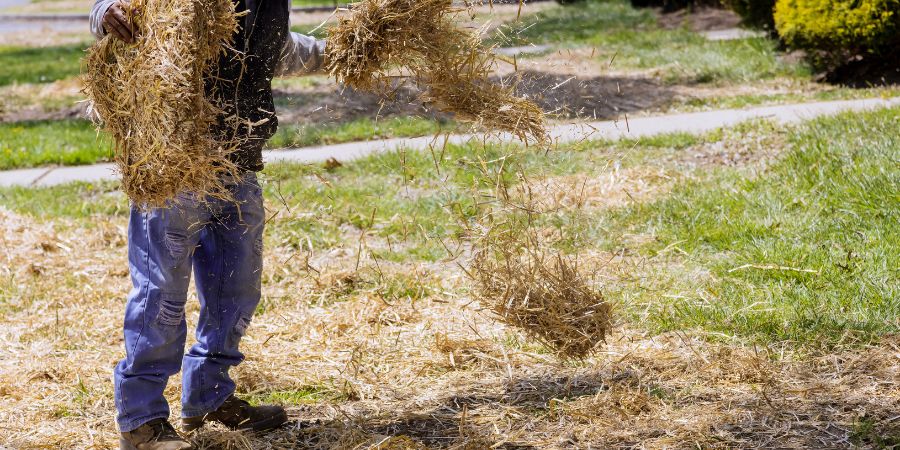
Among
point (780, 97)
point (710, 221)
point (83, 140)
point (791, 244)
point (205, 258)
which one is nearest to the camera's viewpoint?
point (205, 258)

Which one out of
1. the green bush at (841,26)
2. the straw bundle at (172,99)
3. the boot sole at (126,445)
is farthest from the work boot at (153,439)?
the green bush at (841,26)

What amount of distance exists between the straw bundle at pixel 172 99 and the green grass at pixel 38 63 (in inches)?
447

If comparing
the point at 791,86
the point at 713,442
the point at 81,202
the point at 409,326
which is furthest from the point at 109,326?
the point at 791,86

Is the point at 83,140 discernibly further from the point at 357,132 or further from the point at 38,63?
the point at 38,63

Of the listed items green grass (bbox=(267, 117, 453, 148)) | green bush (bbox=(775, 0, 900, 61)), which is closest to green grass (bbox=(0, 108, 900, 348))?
green grass (bbox=(267, 117, 453, 148))

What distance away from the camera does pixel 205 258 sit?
3.92 m

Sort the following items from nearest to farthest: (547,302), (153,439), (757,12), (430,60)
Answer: (153,439), (430,60), (547,302), (757,12)

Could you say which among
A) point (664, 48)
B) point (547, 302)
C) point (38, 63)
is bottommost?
point (664, 48)

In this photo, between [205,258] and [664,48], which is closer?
[205,258]

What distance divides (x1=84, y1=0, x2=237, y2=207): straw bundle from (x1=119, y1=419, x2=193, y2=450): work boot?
839mm

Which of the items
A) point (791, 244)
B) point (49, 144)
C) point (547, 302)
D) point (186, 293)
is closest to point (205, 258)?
point (186, 293)

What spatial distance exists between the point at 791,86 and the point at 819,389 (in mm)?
7187

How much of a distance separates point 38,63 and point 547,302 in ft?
47.0

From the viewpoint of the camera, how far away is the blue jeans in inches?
144
